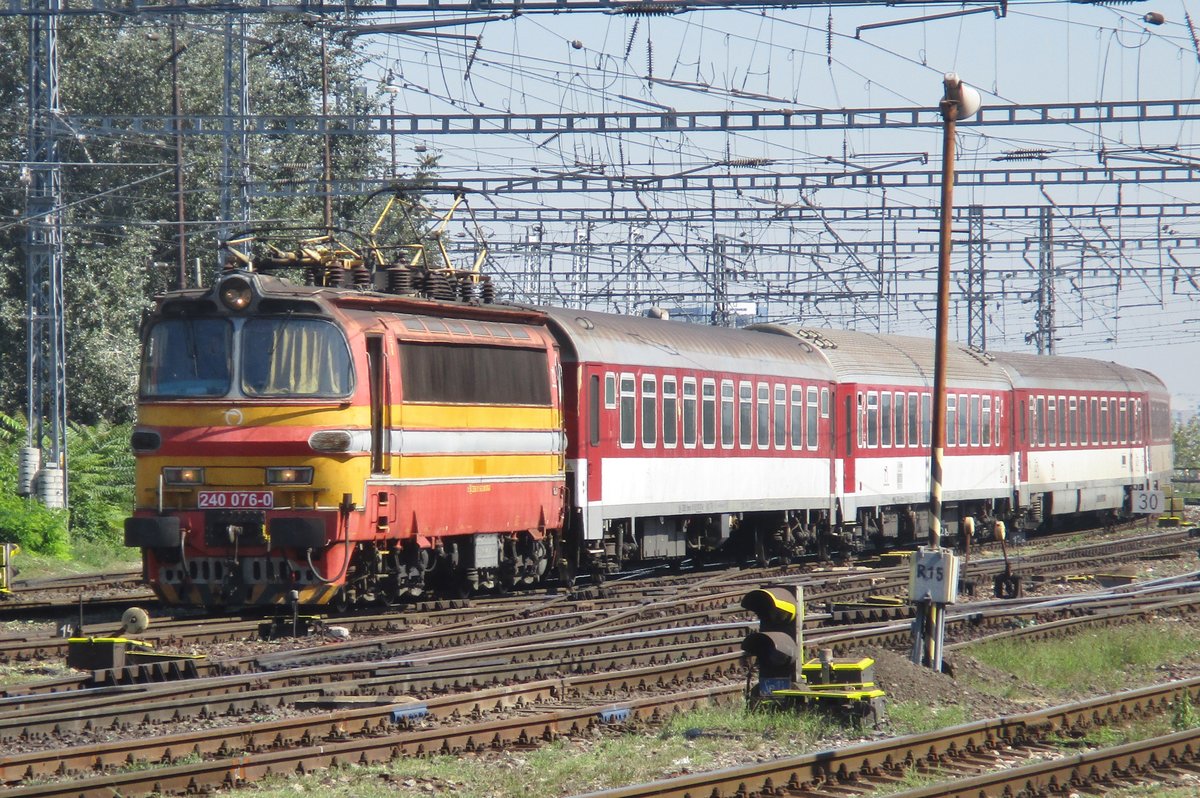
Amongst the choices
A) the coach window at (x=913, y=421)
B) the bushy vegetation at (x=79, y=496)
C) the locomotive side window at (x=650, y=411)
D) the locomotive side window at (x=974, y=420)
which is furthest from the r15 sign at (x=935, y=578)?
the locomotive side window at (x=974, y=420)

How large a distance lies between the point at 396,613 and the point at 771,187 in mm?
20988

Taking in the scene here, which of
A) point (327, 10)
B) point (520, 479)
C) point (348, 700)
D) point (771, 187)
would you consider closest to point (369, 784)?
point (348, 700)

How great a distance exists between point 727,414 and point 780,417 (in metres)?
1.89

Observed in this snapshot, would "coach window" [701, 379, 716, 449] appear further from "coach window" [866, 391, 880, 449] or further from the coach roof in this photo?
"coach window" [866, 391, 880, 449]

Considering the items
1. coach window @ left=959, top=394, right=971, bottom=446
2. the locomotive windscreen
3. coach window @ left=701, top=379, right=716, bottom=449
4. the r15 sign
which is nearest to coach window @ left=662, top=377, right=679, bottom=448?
coach window @ left=701, top=379, right=716, bottom=449

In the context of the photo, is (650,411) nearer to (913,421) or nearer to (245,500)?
(245,500)

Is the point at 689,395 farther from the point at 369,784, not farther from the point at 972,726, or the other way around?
the point at 369,784

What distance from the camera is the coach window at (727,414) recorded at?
1001 inches

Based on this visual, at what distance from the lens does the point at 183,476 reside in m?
17.0

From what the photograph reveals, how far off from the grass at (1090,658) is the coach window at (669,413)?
7423 mm

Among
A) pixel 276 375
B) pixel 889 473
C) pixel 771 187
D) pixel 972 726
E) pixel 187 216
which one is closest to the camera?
pixel 972 726

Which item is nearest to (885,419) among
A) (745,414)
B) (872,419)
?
(872,419)

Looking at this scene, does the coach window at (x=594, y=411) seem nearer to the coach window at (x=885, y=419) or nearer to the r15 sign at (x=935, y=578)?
the r15 sign at (x=935, y=578)

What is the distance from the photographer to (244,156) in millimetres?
31016
